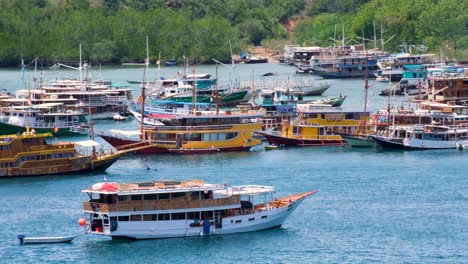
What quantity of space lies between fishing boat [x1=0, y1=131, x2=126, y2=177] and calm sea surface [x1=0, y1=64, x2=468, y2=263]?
53 cm

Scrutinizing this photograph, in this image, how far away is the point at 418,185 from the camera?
191ft

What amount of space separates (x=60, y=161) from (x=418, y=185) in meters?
14.4

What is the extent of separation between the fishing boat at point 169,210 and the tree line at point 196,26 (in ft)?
264

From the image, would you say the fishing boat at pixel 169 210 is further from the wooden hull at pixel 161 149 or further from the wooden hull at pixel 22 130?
the wooden hull at pixel 22 130

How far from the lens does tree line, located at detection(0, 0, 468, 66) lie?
133500 mm

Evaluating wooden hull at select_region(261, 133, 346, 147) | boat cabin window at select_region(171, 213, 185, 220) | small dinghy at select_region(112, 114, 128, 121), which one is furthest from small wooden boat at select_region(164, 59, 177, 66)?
boat cabin window at select_region(171, 213, 185, 220)

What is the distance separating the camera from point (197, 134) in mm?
69438

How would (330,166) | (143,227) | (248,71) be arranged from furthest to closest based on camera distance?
(248,71) → (330,166) → (143,227)

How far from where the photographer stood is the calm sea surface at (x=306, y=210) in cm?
4616

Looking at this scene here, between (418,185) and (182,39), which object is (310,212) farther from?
(182,39)

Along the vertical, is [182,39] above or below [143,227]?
above

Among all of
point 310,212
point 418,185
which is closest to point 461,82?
point 418,185

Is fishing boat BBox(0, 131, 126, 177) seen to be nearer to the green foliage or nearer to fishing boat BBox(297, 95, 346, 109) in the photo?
fishing boat BBox(297, 95, 346, 109)

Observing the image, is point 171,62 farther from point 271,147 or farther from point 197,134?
point 197,134
